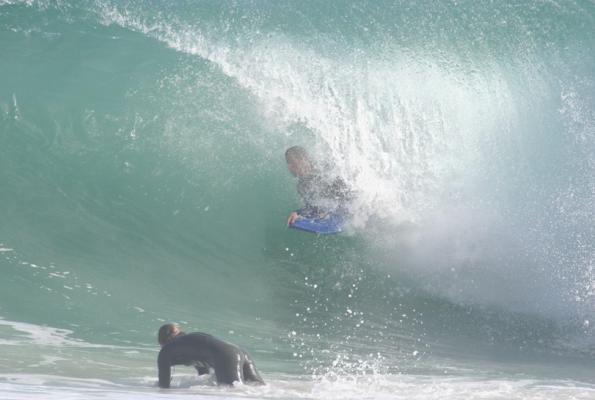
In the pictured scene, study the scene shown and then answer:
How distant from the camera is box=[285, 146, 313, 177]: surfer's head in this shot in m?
9.50

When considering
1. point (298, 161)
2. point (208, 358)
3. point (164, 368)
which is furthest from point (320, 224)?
point (164, 368)

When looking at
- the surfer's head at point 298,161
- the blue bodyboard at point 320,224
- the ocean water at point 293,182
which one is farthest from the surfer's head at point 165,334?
the surfer's head at point 298,161

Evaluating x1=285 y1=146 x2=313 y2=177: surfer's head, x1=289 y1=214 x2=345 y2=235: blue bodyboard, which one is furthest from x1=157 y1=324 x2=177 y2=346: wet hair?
x1=285 y1=146 x2=313 y2=177: surfer's head

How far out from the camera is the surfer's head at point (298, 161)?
9500 millimetres

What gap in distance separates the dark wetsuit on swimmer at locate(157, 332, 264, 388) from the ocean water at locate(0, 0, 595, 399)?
4.56 ft

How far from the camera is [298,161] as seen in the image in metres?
9.52

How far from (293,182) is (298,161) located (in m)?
1.40

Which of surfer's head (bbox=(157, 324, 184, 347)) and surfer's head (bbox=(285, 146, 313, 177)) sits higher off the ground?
surfer's head (bbox=(285, 146, 313, 177))

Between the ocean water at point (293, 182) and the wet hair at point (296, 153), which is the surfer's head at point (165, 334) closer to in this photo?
the ocean water at point (293, 182)

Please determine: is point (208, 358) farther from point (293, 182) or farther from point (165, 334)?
point (293, 182)

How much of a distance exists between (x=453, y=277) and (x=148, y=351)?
13.1ft

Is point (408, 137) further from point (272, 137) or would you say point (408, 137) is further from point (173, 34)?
→ point (173, 34)

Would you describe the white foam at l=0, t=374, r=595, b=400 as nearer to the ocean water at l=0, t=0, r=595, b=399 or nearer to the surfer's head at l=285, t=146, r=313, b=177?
the ocean water at l=0, t=0, r=595, b=399

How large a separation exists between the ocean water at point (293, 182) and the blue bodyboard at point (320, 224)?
71 cm
